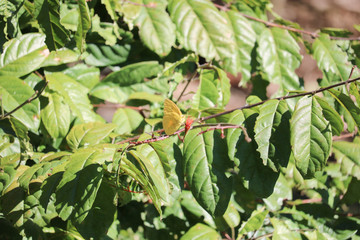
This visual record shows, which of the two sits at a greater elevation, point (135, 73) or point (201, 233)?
point (135, 73)

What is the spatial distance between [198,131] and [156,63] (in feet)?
1.90

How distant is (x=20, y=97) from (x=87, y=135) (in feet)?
1.00

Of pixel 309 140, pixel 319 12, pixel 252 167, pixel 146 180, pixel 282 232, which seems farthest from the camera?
pixel 319 12

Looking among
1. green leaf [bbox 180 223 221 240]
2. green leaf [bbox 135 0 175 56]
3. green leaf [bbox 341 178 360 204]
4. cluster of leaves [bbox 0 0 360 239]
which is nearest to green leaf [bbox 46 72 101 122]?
cluster of leaves [bbox 0 0 360 239]

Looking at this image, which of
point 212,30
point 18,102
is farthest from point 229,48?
point 18,102

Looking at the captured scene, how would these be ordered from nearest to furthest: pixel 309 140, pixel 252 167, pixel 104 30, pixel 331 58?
pixel 309 140
pixel 252 167
pixel 104 30
pixel 331 58

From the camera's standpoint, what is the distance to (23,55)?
61.3 inches

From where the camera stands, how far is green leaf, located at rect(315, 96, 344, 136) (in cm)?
118

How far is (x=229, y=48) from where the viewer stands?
5.72ft

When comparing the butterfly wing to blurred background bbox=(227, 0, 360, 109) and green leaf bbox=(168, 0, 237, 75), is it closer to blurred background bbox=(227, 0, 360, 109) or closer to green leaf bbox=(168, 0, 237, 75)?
green leaf bbox=(168, 0, 237, 75)

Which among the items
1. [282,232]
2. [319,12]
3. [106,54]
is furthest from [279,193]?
[319,12]

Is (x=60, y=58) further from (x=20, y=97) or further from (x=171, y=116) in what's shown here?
(x=171, y=116)


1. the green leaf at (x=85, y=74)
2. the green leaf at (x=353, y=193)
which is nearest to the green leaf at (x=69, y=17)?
the green leaf at (x=85, y=74)

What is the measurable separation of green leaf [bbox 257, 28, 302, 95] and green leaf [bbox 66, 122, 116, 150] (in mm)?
807
